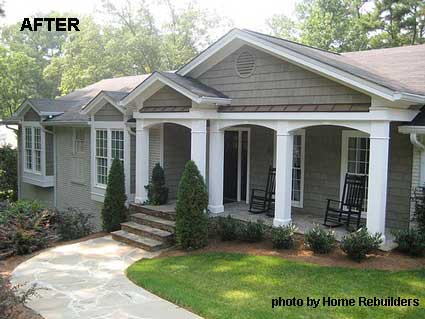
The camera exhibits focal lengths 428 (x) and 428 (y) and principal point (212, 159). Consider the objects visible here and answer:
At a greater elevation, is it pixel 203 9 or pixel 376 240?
pixel 203 9

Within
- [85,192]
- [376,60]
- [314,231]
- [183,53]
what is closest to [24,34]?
[183,53]

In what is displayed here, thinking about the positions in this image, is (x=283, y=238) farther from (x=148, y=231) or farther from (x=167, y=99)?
(x=167, y=99)

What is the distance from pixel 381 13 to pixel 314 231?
2664cm

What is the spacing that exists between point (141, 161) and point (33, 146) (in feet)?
22.0

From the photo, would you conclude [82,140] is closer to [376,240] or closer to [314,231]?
[314,231]

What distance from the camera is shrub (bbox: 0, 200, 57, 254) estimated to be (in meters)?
8.89

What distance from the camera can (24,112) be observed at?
16078 millimetres

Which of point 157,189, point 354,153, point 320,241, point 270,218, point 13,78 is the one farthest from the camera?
point 13,78

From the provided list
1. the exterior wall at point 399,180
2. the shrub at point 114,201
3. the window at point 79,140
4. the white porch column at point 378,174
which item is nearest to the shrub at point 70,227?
the shrub at point 114,201

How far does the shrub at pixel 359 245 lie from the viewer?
7332 mm

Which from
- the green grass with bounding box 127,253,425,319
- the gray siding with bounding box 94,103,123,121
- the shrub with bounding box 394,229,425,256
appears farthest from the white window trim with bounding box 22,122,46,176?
the shrub with bounding box 394,229,425,256

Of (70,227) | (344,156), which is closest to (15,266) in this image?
(70,227)

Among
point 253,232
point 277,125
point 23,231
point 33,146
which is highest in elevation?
point 277,125

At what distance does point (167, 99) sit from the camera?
1065 centimetres
